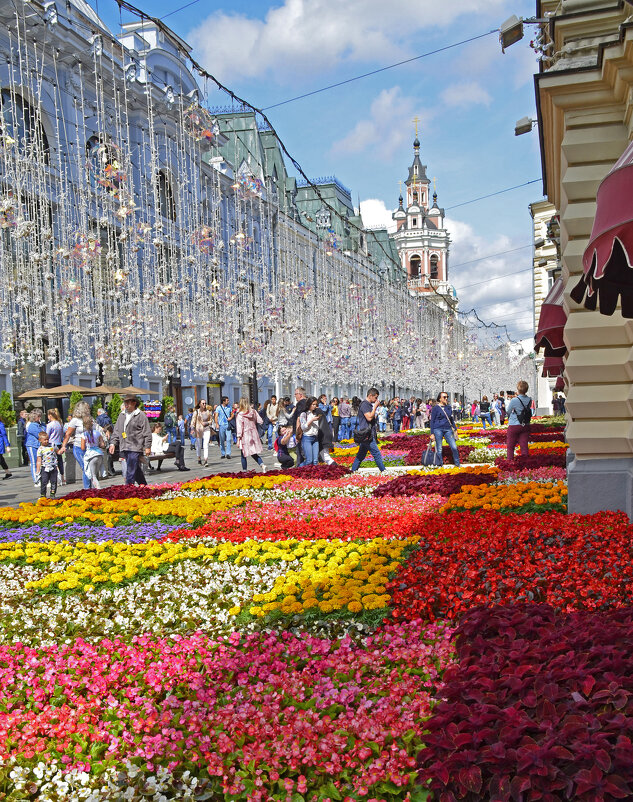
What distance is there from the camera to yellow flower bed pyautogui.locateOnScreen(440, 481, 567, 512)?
9866mm

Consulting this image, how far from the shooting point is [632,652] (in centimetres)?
373

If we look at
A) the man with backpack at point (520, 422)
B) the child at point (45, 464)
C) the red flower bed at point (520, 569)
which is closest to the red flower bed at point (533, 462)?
the man with backpack at point (520, 422)

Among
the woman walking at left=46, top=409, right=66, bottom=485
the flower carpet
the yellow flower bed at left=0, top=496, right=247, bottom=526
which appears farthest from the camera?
the woman walking at left=46, top=409, right=66, bottom=485

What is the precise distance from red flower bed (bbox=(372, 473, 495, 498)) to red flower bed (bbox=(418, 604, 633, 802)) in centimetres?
784

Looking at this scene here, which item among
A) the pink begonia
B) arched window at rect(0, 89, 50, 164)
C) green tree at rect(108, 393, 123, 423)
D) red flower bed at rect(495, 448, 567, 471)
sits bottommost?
the pink begonia

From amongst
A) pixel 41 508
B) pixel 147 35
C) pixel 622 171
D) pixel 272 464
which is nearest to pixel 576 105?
pixel 622 171

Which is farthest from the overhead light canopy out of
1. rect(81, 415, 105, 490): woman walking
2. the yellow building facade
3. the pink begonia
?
rect(81, 415, 105, 490): woman walking

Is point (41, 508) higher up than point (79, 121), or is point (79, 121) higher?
point (79, 121)

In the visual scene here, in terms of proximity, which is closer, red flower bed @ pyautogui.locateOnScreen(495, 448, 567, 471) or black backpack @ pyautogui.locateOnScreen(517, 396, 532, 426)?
red flower bed @ pyautogui.locateOnScreen(495, 448, 567, 471)

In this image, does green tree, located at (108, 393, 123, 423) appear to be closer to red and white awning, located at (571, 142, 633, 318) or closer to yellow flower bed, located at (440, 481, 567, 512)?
yellow flower bed, located at (440, 481, 567, 512)

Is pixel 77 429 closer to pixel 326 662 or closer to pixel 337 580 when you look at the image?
pixel 337 580

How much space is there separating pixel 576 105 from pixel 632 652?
6.82 meters

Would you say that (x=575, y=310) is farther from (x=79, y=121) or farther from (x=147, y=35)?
(x=147, y=35)

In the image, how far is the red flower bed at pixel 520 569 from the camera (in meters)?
5.52
